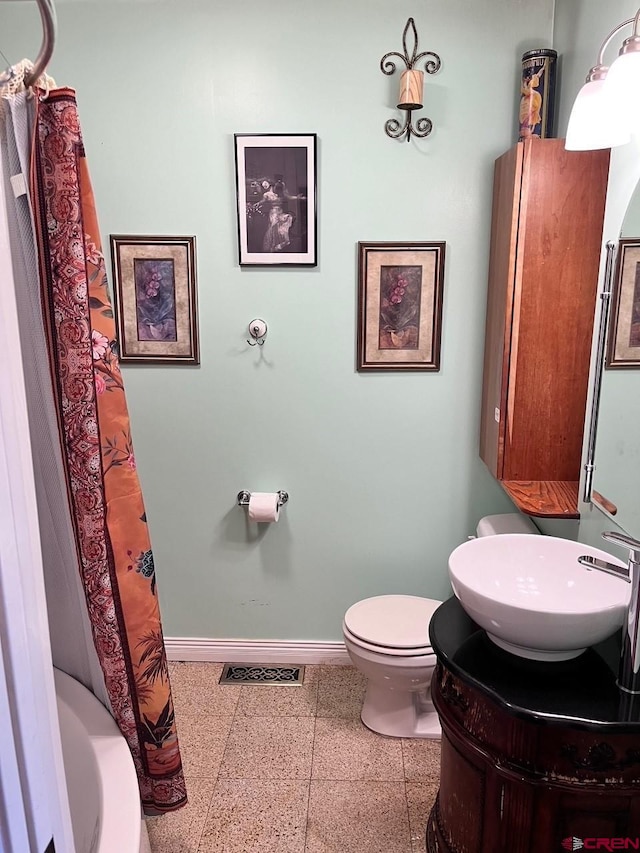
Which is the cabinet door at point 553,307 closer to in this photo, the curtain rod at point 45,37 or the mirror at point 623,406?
the mirror at point 623,406

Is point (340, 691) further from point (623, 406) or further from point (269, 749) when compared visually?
point (623, 406)

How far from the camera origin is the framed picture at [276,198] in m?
2.38

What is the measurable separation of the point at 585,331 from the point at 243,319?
129 centimetres

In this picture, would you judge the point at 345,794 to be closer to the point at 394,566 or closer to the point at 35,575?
Answer: the point at 394,566

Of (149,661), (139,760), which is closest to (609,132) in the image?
(149,661)

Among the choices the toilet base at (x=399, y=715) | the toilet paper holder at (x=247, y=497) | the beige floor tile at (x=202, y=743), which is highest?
the toilet paper holder at (x=247, y=497)

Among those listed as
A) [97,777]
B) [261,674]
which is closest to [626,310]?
[97,777]

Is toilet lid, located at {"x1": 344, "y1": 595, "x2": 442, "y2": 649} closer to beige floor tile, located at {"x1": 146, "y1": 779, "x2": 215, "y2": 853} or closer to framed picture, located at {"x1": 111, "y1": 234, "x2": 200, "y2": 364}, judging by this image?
beige floor tile, located at {"x1": 146, "y1": 779, "x2": 215, "y2": 853}

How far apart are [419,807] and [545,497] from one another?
109 centimetres

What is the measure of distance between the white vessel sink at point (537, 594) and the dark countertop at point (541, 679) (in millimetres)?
33

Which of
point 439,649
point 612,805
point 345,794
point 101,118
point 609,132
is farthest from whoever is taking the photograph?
point 101,118

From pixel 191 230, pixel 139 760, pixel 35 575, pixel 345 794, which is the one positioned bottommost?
pixel 345 794

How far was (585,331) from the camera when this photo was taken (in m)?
2.08

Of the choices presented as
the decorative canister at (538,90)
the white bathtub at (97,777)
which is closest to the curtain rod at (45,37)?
the white bathtub at (97,777)
